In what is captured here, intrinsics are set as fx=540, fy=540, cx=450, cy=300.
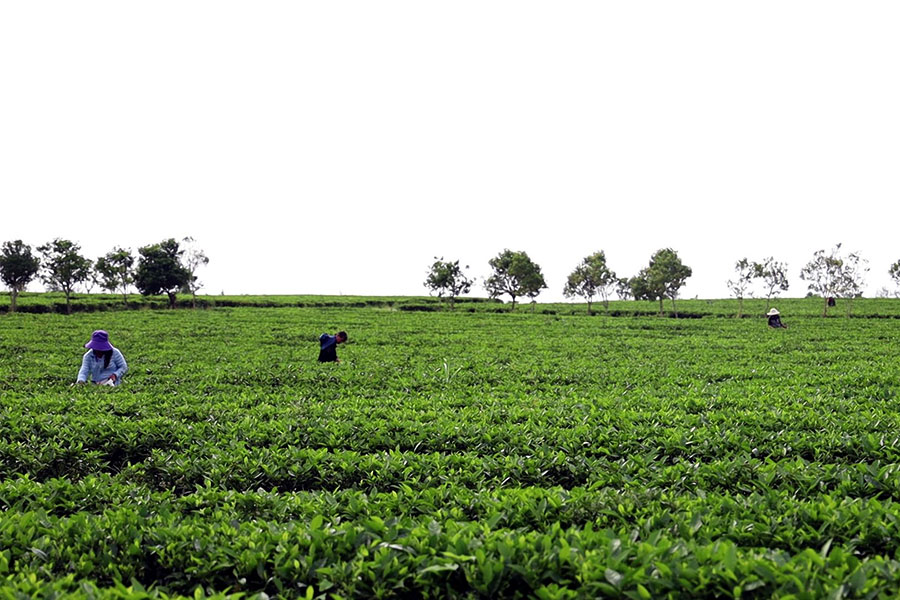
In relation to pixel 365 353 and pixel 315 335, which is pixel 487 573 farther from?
pixel 315 335

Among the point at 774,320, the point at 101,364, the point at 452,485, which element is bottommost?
the point at 452,485

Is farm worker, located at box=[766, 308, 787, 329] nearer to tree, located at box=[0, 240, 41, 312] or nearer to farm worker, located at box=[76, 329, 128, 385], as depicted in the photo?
farm worker, located at box=[76, 329, 128, 385]

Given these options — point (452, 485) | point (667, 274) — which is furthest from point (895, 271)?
point (452, 485)

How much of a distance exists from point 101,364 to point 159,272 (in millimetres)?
45812

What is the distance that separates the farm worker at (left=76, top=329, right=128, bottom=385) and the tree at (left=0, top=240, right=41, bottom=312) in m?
43.5

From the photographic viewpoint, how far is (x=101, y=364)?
443 inches

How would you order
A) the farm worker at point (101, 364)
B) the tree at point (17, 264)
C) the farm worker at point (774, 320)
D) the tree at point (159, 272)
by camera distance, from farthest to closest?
the tree at point (159, 272), the tree at point (17, 264), the farm worker at point (774, 320), the farm worker at point (101, 364)

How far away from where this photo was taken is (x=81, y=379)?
1076cm

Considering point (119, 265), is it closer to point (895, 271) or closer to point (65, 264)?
point (65, 264)

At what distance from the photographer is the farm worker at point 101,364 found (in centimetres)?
1077

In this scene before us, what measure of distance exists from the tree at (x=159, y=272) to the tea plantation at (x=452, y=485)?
42.3m

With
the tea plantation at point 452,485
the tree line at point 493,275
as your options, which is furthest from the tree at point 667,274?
the tea plantation at point 452,485

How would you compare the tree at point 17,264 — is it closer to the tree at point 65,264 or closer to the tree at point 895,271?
the tree at point 65,264

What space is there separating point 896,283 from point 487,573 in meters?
79.4
